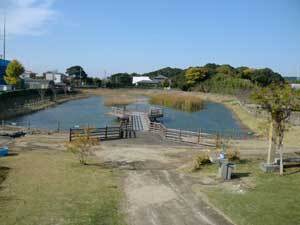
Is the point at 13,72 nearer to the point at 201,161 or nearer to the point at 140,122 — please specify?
the point at 140,122

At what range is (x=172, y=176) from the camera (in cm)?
1823

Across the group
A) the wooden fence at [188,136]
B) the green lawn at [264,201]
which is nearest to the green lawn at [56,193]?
the green lawn at [264,201]

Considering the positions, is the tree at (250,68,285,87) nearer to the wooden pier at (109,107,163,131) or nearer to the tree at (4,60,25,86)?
the tree at (4,60,25,86)

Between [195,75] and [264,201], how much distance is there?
106514 millimetres

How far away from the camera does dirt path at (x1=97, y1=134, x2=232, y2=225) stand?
12578mm

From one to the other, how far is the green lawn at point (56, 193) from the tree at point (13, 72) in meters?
60.8

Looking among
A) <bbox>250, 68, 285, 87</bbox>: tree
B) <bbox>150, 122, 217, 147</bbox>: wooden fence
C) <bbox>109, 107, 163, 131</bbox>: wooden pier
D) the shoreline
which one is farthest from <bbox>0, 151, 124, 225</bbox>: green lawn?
<bbox>250, 68, 285, 87</bbox>: tree

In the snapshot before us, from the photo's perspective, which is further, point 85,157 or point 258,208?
point 85,157

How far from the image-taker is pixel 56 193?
15.0 metres

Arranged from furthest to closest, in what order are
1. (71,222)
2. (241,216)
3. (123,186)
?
(123,186) < (241,216) < (71,222)

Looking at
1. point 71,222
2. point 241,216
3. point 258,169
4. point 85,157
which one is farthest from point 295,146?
point 71,222

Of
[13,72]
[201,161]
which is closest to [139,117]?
[201,161]

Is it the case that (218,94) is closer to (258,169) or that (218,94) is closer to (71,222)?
(258,169)

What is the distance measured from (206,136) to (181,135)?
2.30m
